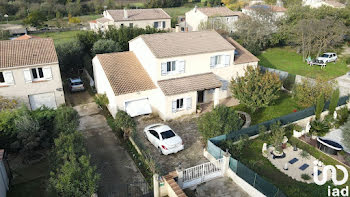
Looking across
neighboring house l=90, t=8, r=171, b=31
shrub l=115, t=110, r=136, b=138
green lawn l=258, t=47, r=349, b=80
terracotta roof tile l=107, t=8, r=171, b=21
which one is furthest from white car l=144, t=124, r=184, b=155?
terracotta roof tile l=107, t=8, r=171, b=21

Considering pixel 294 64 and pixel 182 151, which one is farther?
pixel 294 64

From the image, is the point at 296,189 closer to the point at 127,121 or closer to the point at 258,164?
the point at 258,164

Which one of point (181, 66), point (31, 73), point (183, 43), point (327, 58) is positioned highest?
point (183, 43)

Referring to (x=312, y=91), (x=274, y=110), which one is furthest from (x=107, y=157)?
(x=312, y=91)

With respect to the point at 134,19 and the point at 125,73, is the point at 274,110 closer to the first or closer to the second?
the point at 125,73

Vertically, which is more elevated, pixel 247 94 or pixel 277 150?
pixel 247 94

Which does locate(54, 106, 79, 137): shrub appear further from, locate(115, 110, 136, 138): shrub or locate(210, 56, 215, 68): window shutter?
locate(210, 56, 215, 68): window shutter

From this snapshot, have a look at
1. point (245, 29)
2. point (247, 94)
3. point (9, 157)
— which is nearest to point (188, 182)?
point (247, 94)
